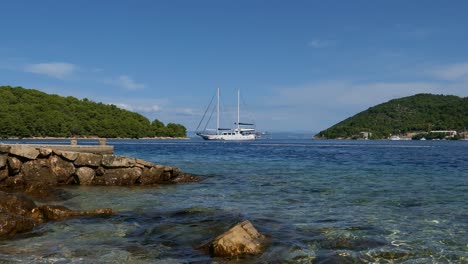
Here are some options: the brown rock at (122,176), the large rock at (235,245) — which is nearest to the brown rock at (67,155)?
the brown rock at (122,176)

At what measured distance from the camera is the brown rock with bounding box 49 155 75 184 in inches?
879

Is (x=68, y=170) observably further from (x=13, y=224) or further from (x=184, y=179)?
(x=13, y=224)

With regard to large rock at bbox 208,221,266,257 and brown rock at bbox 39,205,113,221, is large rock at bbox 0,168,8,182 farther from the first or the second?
large rock at bbox 208,221,266,257

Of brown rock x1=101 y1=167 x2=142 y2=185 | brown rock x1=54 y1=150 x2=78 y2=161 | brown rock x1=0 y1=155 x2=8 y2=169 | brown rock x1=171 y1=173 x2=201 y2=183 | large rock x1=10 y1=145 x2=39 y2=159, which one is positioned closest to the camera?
brown rock x1=0 y1=155 x2=8 y2=169

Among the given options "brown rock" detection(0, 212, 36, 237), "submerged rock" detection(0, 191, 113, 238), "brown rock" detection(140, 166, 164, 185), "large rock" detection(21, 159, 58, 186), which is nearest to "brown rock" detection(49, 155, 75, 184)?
"large rock" detection(21, 159, 58, 186)

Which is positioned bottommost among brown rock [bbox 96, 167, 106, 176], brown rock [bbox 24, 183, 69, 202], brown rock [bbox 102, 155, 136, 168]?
brown rock [bbox 24, 183, 69, 202]

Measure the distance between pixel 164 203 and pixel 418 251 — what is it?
34.0 ft

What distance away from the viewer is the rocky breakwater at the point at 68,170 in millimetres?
21062

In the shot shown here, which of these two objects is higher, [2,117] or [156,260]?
[2,117]

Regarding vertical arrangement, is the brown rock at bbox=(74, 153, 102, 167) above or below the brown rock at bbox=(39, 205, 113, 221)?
above

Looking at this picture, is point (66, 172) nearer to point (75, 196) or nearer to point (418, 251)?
point (75, 196)

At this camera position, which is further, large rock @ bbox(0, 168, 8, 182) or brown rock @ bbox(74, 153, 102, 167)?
brown rock @ bbox(74, 153, 102, 167)

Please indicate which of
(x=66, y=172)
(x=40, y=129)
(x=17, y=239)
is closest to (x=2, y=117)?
(x=40, y=129)

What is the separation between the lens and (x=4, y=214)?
1133 centimetres
